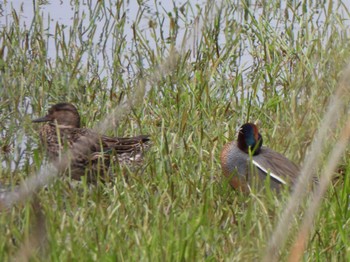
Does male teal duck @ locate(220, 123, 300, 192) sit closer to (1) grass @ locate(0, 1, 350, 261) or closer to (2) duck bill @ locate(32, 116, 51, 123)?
(1) grass @ locate(0, 1, 350, 261)

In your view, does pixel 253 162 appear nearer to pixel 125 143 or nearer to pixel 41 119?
pixel 125 143

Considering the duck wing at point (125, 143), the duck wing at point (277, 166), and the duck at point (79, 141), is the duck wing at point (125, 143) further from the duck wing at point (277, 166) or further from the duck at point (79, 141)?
the duck wing at point (277, 166)

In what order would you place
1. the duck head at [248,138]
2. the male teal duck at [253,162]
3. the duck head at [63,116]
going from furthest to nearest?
the duck head at [63,116] < the duck head at [248,138] < the male teal duck at [253,162]

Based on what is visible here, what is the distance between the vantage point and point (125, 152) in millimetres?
5383

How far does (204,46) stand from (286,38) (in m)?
0.84

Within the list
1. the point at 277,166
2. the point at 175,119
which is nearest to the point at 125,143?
the point at 175,119

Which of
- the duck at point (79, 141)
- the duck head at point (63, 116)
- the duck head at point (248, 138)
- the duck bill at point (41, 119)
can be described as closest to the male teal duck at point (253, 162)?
the duck head at point (248, 138)

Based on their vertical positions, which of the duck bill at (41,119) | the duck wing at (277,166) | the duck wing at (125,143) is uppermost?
the duck bill at (41,119)

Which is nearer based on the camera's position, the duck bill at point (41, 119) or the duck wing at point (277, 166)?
the duck wing at point (277, 166)

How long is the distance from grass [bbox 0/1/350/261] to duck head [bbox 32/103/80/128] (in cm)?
11

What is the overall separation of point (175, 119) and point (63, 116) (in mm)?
617

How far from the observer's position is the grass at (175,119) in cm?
354

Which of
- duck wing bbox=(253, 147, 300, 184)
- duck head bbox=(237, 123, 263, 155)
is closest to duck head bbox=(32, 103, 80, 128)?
duck head bbox=(237, 123, 263, 155)

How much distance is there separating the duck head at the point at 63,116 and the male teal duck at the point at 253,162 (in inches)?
40.0
